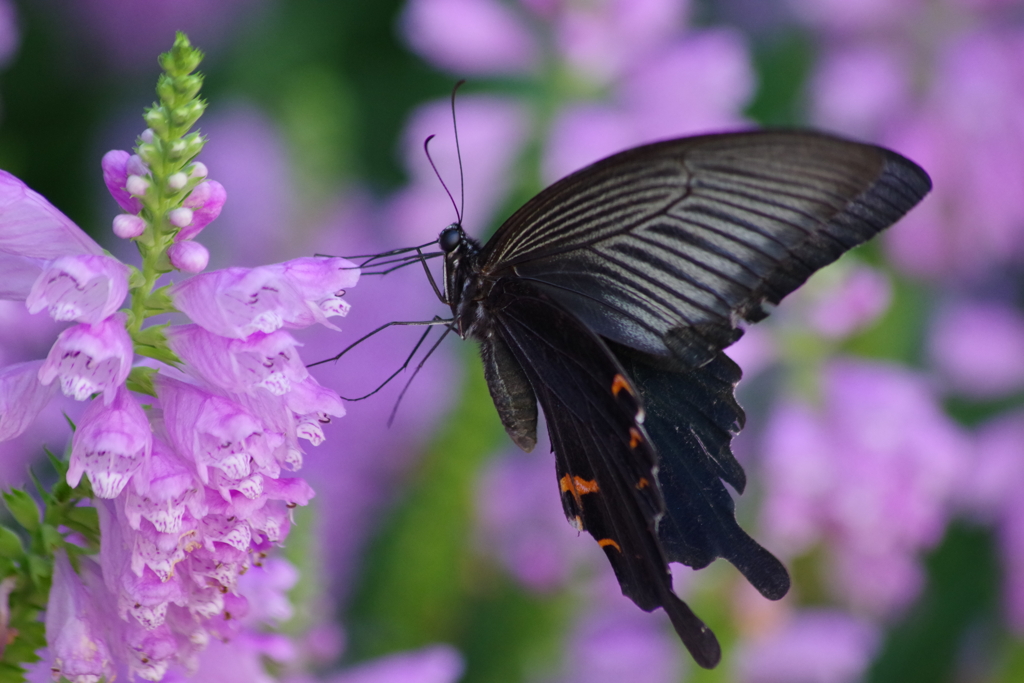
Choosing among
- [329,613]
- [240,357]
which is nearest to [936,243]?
[329,613]

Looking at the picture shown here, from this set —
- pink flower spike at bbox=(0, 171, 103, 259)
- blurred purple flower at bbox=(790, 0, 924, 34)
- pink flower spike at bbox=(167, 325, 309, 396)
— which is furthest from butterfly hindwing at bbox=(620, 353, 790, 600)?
blurred purple flower at bbox=(790, 0, 924, 34)

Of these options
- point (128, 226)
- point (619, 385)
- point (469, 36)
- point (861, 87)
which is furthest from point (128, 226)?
point (861, 87)

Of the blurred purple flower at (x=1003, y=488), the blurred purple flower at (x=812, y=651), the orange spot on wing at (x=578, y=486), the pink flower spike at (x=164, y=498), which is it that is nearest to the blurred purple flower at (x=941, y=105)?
the blurred purple flower at (x=1003, y=488)

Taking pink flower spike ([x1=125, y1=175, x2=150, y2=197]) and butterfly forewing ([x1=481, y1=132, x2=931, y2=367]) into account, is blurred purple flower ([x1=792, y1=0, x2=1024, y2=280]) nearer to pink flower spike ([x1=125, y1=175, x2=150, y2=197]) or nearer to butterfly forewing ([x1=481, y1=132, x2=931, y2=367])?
butterfly forewing ([x1=481, y1=132, x2=931, y2=367])

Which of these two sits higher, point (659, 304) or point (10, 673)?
point (659, 304)

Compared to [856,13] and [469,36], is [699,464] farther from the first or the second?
[856,13]

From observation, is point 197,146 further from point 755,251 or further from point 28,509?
point 755,251
